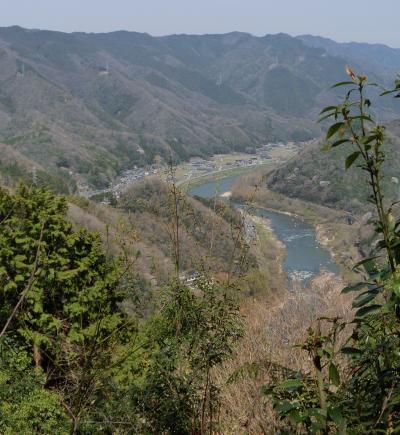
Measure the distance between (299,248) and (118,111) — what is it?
103 m

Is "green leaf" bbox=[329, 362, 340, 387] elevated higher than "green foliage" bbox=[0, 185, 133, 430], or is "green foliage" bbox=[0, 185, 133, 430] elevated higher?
"green leaf" bbox=[329, 362, 340, 387]

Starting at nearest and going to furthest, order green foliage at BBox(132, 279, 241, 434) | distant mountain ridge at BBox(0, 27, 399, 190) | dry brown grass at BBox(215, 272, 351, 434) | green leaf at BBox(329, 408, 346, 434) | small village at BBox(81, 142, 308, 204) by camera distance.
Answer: green leaf at BBox(329, 408, 346, 434)
green foliage at BBox(132, 279, 241, 434)
dry brown grass at BBox(215, 272, 351, 434)
small village at BBox(81, 142, 308, 204)
distant mountain ridge at BBox(0, 27, 399, 190)

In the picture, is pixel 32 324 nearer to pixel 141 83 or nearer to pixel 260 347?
pixel 260 347

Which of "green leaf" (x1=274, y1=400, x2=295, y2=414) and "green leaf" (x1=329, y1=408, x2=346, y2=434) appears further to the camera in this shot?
"green leaf" (x1=274, y1=400, x2=295, y2=414)

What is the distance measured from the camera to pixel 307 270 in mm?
36781

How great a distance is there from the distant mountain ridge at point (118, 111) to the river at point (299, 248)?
1578 centimetres

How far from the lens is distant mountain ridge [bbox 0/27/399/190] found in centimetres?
8594

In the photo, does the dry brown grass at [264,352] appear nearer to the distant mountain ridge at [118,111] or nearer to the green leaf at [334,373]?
the green leaf at [334,373]

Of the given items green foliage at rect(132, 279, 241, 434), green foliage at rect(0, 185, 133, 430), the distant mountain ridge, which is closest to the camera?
green foliage at rect(132, 279, 241, 434)

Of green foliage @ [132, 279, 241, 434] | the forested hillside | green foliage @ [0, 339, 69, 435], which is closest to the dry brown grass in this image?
green foliage @ [132, 279, 241, 434]

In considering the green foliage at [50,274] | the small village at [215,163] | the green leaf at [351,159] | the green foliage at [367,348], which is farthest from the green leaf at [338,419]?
the small village at [215,163]

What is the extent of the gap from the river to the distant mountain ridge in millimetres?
15781

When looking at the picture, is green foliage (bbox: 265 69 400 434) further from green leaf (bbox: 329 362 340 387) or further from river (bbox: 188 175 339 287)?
river (bbox: 188 175 339 287)

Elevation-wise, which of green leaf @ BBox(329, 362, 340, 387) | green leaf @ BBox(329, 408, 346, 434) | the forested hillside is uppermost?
green leaf @ BBox(329, 362, 340, 387)
